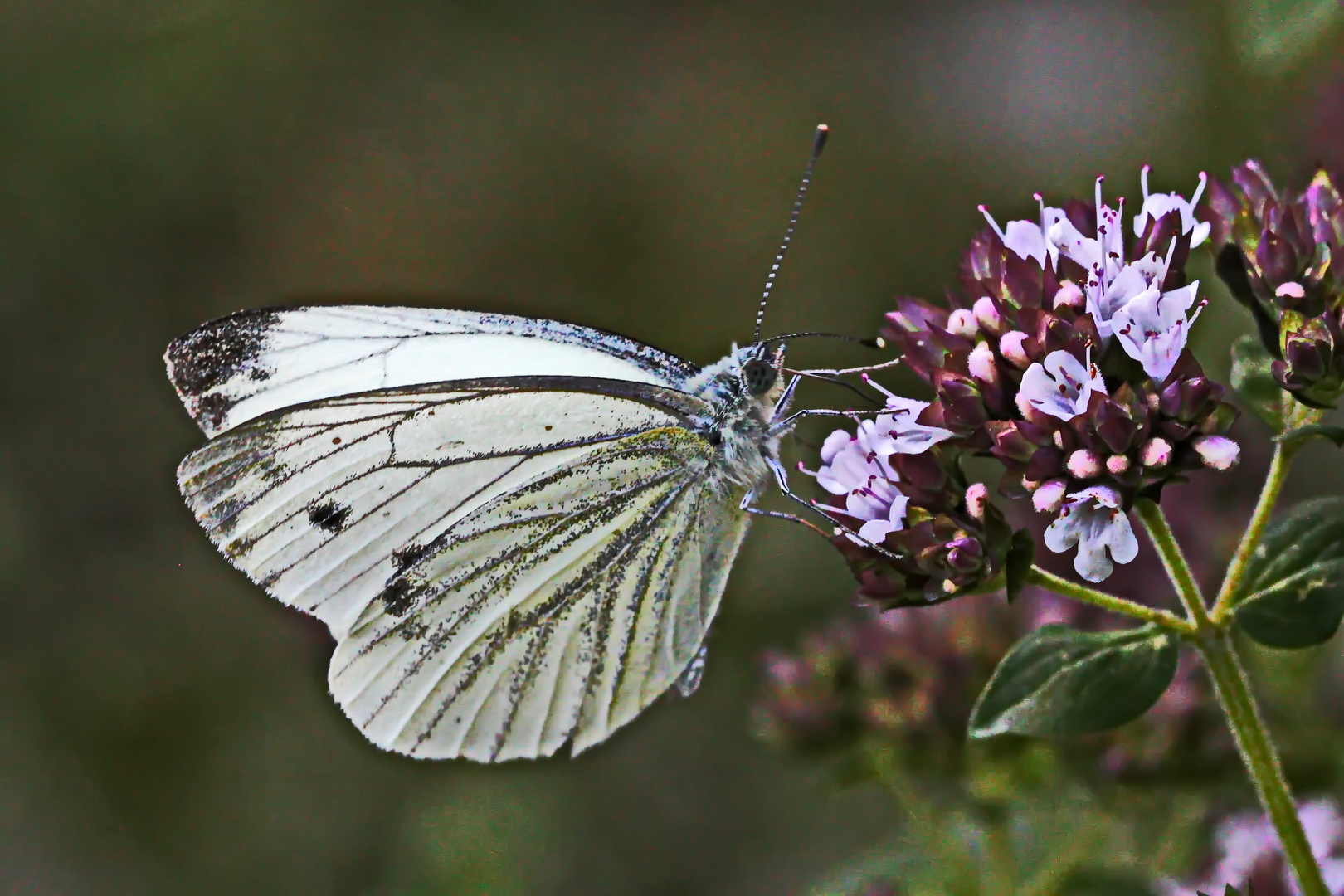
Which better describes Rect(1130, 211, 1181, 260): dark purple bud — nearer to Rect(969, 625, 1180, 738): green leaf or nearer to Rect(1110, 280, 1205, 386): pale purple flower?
Rect(1110, 280, 1205, 386): pale purple flower

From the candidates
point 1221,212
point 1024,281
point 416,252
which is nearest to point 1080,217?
point 1024,281

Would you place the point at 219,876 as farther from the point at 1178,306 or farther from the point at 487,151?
the point at 1178,306

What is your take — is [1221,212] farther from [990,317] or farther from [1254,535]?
[1254,535]

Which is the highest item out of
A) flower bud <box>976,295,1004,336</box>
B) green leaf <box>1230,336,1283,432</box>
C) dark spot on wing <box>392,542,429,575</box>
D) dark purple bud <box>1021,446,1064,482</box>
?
flower bud <box>976,295,1004,336</box>

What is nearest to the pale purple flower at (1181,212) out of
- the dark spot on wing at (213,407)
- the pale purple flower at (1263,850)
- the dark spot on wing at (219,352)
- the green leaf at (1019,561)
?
the green leaf at (1019,561)

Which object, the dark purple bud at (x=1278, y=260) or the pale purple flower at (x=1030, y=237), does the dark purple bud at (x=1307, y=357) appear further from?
the pale purple flower at (x=1030, y=237)

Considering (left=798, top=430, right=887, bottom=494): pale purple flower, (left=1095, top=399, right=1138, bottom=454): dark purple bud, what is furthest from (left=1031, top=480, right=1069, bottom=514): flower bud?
(left=798, top=430, right=887, bottom=494): pale purple flower
